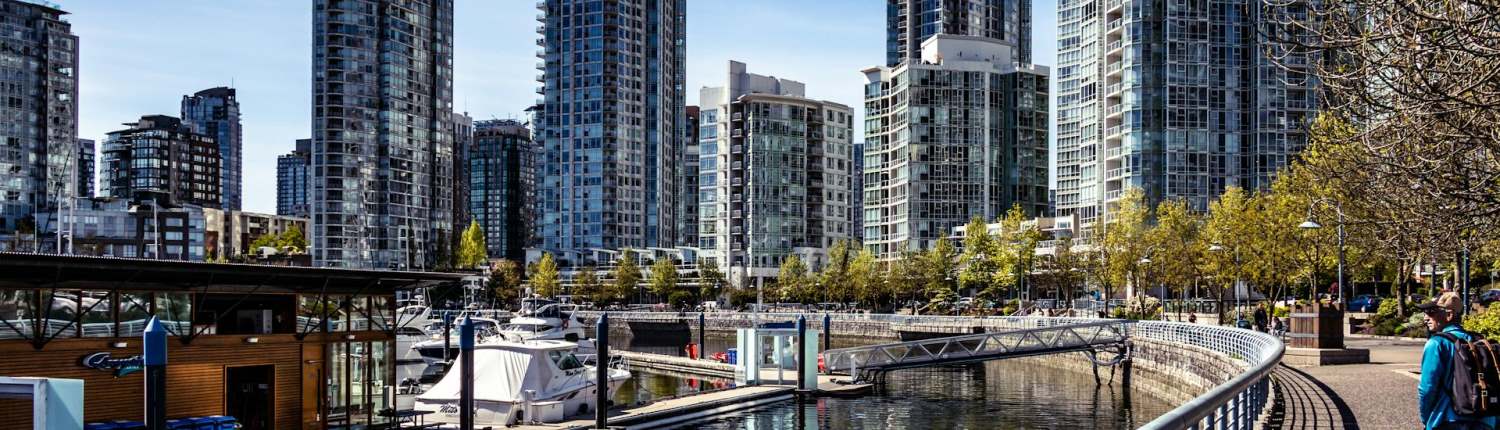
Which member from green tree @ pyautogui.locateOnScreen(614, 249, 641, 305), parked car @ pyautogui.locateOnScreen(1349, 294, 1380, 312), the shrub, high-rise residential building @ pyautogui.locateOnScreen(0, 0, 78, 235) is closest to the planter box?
the shrub

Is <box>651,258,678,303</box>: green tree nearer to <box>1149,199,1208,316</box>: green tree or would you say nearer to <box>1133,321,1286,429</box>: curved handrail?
<box>1149,199,1208,316</box>: green tree

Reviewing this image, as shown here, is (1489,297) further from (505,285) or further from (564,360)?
(505,285)

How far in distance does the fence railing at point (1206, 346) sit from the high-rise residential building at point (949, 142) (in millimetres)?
39351

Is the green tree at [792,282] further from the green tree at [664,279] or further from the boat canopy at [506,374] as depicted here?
the boat canopy at [506,374]

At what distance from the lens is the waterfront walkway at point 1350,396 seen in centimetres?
2156

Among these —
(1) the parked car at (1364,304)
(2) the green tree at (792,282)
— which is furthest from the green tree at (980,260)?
(1) the parked car at (1364,304)

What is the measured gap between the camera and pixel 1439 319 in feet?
40.6

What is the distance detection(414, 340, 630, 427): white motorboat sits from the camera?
39.0m

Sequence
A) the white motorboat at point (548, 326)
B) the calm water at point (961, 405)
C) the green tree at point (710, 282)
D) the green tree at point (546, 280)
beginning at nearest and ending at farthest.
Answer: the calm water at point (961, 405) → the white motorboat at point (548, 326) → the green tree at point (710, 282) → the green tree at point (546, 280)

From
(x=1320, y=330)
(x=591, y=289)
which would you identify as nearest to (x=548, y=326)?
(x=1320, y=330)

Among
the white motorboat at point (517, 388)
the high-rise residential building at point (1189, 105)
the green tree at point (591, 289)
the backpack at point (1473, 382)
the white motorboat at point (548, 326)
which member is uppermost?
the high-rise residential building at point (1189, 105)

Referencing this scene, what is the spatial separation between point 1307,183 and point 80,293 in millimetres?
54327

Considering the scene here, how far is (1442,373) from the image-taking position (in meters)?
12.1

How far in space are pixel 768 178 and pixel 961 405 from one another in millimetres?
120755
